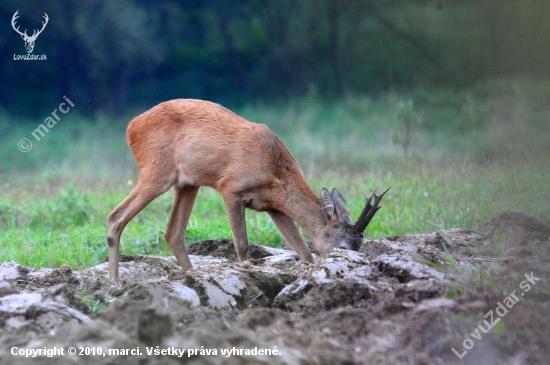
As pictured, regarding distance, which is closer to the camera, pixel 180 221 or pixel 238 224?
pixel 238 224

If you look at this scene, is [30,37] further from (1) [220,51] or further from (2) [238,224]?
(2) [238,224]

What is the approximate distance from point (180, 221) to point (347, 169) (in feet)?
21.4

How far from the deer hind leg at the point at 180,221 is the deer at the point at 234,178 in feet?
0.04

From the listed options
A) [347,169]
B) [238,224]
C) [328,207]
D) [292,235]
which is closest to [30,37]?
[347,169]

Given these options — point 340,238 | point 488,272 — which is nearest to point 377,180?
point 340,238

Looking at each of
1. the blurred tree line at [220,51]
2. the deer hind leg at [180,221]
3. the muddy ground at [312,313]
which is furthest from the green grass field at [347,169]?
the blurred tree line at [220,51]

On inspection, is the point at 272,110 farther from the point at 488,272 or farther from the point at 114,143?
the point at 488,272

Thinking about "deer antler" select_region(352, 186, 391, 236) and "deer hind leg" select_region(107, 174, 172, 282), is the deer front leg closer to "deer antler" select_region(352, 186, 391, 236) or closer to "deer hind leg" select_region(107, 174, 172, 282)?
"deer hind leg" select_region(107, 174, 172, 282)

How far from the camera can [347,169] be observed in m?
13.9

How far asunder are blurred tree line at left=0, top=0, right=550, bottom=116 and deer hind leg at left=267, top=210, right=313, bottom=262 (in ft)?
37.9

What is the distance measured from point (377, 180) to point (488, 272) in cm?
613

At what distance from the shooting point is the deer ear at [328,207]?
24.6 ft

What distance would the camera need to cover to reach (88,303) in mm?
5391

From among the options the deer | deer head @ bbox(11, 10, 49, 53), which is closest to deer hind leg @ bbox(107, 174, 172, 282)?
the deer
